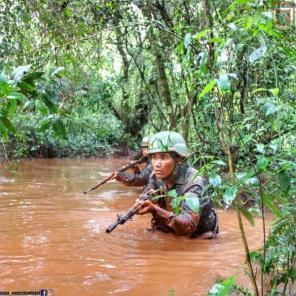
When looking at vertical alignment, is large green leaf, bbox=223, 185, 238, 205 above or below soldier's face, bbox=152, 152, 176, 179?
above

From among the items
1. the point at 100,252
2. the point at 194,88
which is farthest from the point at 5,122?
the point at 194,88

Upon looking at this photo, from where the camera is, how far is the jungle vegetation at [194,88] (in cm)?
271

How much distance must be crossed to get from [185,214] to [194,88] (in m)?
2.41

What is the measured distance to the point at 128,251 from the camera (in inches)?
190

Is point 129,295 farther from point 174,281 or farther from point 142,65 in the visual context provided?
point 142,65

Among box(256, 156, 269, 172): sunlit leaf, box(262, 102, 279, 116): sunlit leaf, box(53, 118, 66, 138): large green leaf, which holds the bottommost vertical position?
box(256, 156, 269, 172): sunlit leaf

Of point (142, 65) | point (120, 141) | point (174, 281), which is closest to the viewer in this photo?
point (174, 281)

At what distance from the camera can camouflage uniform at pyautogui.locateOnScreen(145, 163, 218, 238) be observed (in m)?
5.17

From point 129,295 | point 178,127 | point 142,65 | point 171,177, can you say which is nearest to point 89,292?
point 129,295

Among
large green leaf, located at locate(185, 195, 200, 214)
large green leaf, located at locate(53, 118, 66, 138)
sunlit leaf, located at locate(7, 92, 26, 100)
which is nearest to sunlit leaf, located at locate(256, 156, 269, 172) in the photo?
large green leaf, located at locate(185, 195, 200, 214)

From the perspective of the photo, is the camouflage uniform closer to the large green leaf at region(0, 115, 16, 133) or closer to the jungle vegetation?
the jungle vegetation

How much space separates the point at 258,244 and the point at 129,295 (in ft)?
6.96

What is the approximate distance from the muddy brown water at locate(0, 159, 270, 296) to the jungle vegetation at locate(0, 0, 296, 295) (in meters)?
0.51

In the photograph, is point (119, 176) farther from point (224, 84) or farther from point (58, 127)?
point (224, 84)
